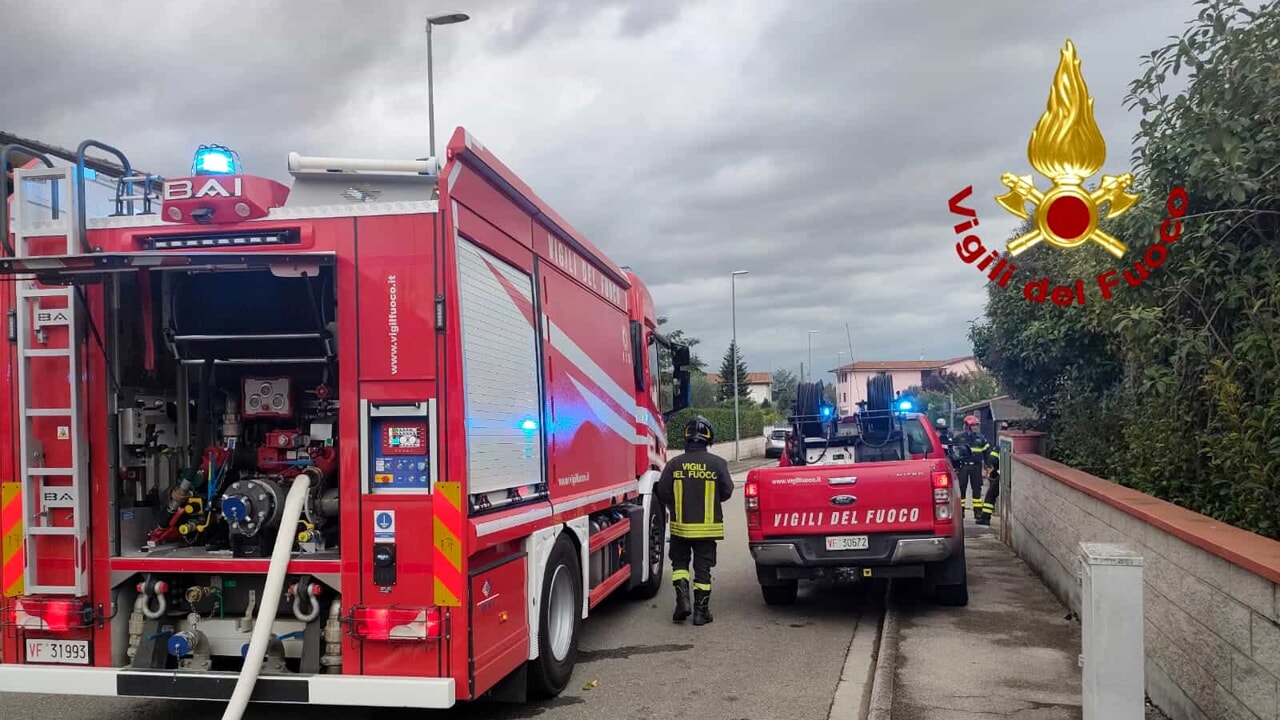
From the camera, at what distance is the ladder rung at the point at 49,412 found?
510cm

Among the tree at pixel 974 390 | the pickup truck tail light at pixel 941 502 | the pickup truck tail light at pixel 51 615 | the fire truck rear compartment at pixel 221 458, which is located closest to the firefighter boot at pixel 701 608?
the pickup truck tail light at pixel 941 502

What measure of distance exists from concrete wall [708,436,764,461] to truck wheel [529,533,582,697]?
111ft

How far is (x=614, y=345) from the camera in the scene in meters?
8.87

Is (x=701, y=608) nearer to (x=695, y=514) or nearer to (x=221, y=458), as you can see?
(x=695, y=514)

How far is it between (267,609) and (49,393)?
5.43ft

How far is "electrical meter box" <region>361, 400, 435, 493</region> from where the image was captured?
16.1 feet

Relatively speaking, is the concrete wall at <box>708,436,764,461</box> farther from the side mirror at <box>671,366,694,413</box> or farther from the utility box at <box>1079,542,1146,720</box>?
the utility box at <box>1079,542,1146,720</box>

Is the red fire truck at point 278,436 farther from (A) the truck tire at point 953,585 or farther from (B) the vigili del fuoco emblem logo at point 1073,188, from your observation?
(A) the truck tire at point 953,585

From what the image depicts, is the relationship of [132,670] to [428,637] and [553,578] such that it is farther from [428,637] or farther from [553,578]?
[553,578]

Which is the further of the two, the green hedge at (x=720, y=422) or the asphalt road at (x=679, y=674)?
the green hedge at (x=720, y=422)

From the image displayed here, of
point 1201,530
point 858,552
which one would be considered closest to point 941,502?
point 858,552

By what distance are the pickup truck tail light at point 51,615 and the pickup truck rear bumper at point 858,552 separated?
524 cm

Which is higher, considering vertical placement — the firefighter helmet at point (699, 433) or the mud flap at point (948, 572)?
the firefighter helmet at point (699, 433)

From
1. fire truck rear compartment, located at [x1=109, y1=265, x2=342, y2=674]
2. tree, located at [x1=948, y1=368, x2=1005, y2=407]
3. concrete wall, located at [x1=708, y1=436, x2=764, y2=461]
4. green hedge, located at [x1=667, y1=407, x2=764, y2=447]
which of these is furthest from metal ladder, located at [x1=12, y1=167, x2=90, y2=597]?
tree, located at [x1=948, y1=368, x2=1005, y2=407]
